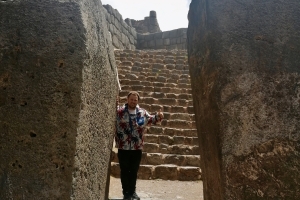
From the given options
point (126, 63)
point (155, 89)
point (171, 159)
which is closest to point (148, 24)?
point (126, 63)

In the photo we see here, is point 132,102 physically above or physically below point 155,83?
below

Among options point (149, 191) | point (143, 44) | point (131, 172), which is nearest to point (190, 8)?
point (131, 172)

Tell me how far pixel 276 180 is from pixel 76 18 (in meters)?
1.32

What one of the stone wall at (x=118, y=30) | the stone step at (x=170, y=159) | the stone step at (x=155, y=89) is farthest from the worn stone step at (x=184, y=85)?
the stone wall at (x=118, y=30)

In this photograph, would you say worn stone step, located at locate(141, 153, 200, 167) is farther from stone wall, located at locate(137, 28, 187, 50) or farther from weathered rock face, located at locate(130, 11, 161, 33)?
weathered rock face, located at locate(130, 11, 161, 33)

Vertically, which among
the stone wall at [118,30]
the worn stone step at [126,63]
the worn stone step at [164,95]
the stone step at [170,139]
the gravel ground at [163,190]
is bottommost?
the gravel ground at [163,190]

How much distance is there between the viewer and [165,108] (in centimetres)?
787

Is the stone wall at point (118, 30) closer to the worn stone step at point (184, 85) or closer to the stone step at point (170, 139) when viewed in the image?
the worn stone step at point (184, 85)

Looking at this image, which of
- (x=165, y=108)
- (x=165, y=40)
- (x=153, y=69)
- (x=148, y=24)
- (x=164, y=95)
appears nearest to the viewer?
(x=165, y=108)

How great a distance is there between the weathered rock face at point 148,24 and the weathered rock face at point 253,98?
20.5 m

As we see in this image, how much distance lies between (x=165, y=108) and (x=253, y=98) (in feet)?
19.5

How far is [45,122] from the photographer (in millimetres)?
1880

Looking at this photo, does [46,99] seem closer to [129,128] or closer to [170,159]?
[129,128]

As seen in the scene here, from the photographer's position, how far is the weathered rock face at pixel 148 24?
22.4m
